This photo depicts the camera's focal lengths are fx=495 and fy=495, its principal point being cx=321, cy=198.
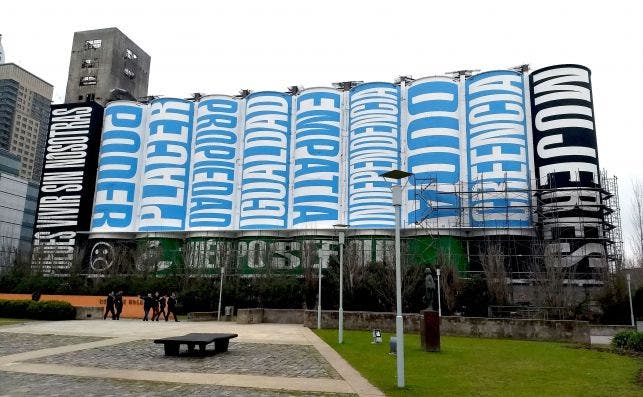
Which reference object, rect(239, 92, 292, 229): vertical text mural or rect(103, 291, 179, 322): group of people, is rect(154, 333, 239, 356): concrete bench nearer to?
rect(103, 291, 179, 322): group of people

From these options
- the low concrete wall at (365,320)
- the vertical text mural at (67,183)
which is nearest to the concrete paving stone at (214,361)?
the low concrete wall at (365,320)

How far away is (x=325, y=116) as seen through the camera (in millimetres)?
57938

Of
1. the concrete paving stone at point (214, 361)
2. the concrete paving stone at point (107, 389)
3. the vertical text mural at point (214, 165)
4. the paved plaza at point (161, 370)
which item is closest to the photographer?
the concrete paving stone at point (107, 389)

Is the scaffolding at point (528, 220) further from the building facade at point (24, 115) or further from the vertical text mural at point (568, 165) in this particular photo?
the building facade at point (24, 115)

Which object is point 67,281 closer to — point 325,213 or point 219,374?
point 325,213

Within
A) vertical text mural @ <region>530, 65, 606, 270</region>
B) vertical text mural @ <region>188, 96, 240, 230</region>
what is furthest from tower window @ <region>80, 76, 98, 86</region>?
vertical text mural @ <region>530, 65, 606, 270</region>

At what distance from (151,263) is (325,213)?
19.1 metres

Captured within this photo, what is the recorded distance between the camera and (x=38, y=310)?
28.0m

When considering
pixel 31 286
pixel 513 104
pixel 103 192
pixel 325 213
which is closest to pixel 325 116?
pixel 325 213

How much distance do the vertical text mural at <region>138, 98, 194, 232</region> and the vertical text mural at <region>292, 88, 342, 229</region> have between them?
1388 centimetres

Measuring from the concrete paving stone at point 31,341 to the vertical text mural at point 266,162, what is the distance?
3722 centimetres

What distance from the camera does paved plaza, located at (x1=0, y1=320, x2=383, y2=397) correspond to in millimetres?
9203

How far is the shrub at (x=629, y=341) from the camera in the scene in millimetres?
17688

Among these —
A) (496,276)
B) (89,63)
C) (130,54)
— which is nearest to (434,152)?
(496,276)
